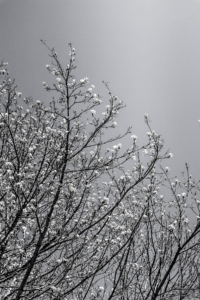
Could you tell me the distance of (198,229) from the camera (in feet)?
22.0

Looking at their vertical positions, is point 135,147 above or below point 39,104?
below

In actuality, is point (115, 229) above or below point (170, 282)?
above

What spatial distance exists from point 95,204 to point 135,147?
1.61 m

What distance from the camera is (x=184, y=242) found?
689 cm

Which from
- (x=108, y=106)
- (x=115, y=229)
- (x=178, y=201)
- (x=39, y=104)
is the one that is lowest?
(x=115, y=229)

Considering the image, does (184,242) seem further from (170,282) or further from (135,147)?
(135,147)

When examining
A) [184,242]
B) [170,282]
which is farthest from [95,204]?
[170,282]

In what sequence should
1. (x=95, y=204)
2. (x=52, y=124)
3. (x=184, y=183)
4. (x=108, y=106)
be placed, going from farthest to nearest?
(x=184, y=183) < (x=52, y=124) < (x=95, y=204) < (x=108, y=106)

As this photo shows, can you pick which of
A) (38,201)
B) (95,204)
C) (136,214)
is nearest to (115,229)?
(95,204)

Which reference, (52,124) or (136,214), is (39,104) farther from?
(136,214)

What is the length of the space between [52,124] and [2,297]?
3954mm

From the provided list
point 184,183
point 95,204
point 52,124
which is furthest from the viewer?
point 184,183

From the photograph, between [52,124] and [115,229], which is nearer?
[115,229]

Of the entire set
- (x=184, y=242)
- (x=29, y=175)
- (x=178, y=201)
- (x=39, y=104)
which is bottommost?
(x=184, y=242)
